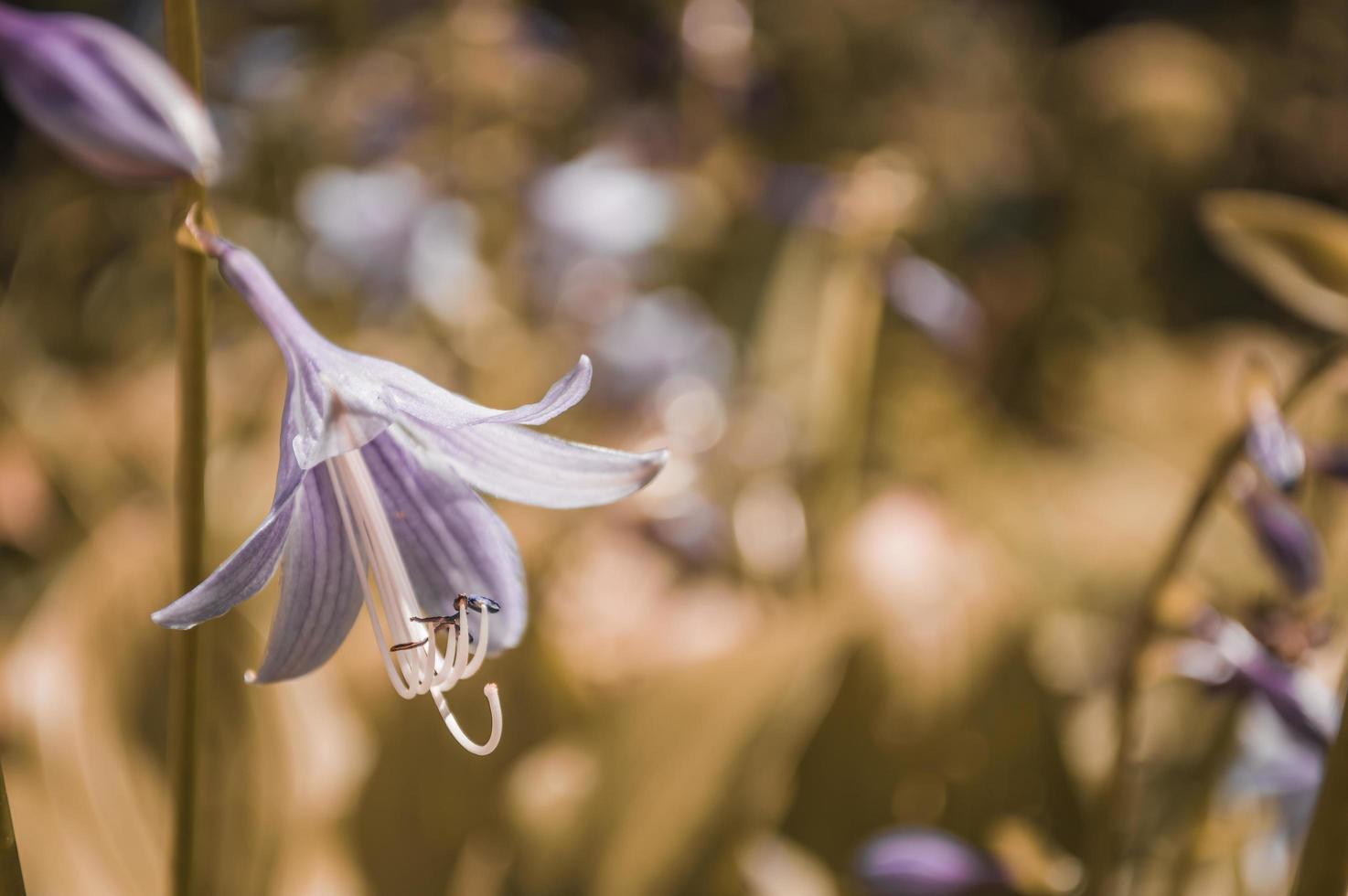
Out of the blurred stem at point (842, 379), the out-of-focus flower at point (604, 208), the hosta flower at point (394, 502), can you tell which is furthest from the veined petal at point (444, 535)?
the out-of-focus flower at point (604, 208)

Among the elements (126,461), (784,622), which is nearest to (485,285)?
(126,461)

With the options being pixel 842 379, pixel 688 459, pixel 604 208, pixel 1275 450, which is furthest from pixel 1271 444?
pixel 604 208

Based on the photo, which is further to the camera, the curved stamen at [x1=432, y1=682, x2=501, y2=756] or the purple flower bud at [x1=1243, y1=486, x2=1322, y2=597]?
the purple flower bud at [x1=1243, y1=486, x2=1322, y2=597]

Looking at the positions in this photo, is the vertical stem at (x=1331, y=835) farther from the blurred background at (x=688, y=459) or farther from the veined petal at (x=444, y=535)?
the veined petal at (x=444, y=535)

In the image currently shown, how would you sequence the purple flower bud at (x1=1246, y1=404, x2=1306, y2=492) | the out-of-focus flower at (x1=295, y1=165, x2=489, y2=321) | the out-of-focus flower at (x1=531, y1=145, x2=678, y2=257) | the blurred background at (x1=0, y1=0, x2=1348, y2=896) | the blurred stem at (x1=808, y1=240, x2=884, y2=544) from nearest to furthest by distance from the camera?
the purple flower bud at (x1=1246, y1=404, x2=1306, y2=492)
the blurred background at (x1=0, y1=0, x2=1348, y2=896)
the blurred stem at (x1=808, y1=240, x2=884, y2=544)
the out-of-focus flower at (x1=295, y1=165, x2=489, y2=321)
the out-of-focus flower at (x1=531, y1=145, x2=678, y2=257)

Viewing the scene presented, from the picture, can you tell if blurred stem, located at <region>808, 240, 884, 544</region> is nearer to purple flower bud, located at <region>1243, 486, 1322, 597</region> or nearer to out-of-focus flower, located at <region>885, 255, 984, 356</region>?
out-of-focus flower, located at <region>885, 255, 984, 356</region>

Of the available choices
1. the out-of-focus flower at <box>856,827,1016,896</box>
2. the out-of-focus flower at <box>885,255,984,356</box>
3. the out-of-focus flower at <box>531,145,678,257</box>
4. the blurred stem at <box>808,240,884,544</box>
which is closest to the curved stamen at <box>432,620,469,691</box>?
the out-of-focus flower at <box>856,827,1016,896</box>
